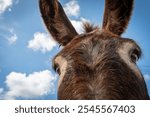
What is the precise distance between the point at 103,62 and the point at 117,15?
63.7 inches

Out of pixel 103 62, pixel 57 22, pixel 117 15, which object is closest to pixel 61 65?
pixel 103 62

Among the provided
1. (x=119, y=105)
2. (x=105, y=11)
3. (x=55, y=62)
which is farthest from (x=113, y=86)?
(x=105, y=11)

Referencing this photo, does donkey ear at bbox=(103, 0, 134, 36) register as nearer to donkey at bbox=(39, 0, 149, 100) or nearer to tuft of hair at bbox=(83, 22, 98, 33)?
donkey at bbox=(39, 0, 149, 100)

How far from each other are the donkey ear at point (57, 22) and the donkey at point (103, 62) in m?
0.02

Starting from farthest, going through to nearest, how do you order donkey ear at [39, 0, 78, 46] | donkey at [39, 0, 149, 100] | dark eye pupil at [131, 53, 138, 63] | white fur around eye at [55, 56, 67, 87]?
donkey ear at [39, 0, 78, 46] → dark eye pupil at [131, 53, 138, 63] → white fur around eye at [55, 56, 67, 87] → donkey at [39, 0, 149, 100]

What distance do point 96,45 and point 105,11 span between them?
3.75 ft

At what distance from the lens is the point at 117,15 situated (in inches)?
259

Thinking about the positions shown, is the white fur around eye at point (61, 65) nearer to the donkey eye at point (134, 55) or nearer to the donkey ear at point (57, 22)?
the donkey ear at point (57, 22)

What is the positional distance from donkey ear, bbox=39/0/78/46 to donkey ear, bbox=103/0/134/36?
2.11ft

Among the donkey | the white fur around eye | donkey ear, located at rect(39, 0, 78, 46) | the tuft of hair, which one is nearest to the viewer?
the donkey

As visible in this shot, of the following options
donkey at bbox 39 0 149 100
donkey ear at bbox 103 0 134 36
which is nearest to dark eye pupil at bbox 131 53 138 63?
donkey at bbox 39 0 149 100

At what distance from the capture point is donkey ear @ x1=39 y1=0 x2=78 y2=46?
6.73m

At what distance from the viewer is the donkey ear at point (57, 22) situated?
673 cm

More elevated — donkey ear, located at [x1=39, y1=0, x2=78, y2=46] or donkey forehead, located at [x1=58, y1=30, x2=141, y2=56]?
donkey ear, located at [x1=39, y1=0, x2=78, y2=46]
